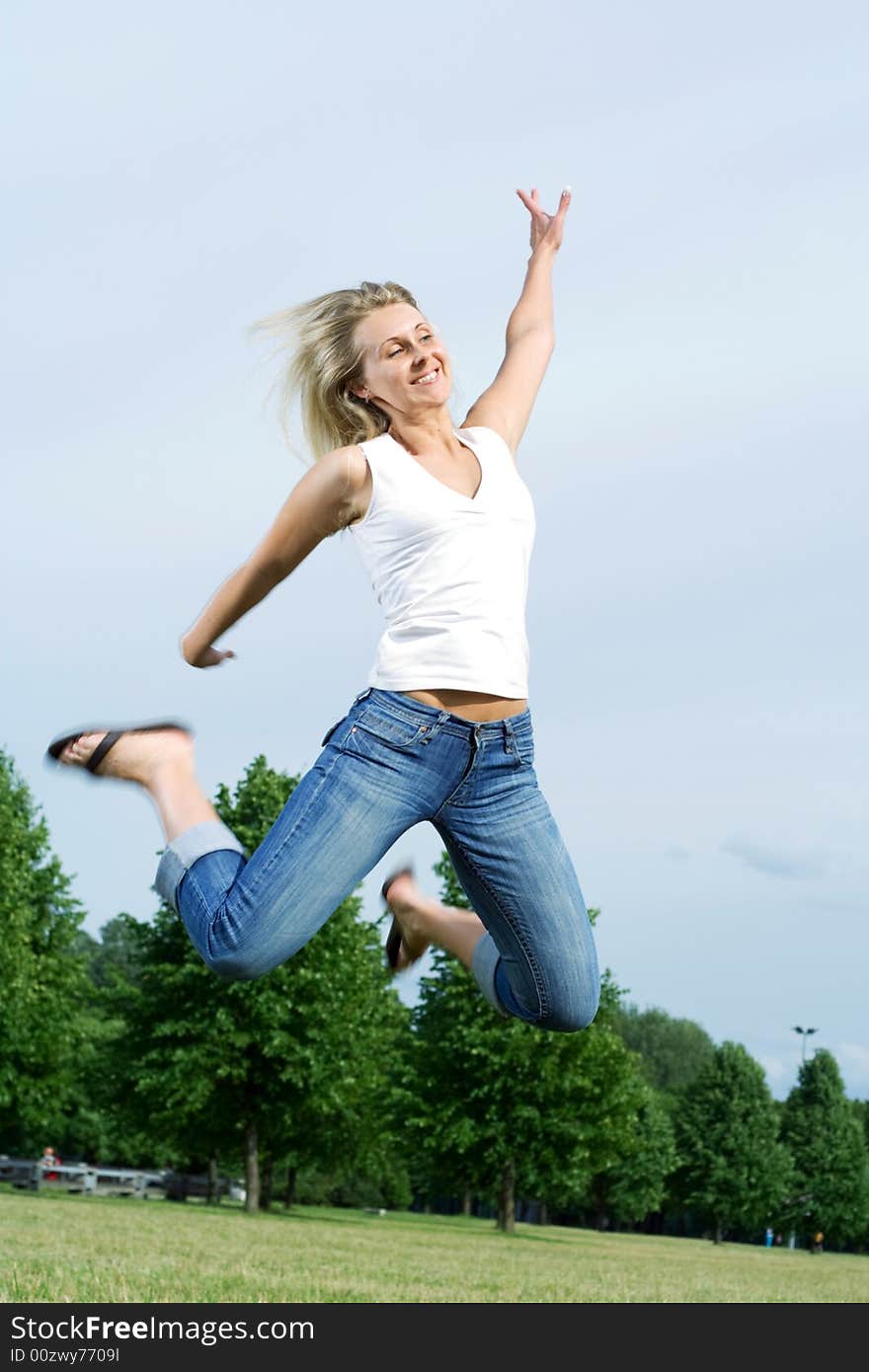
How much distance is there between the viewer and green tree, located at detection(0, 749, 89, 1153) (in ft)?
101

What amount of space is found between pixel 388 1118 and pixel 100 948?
50647 millimetres

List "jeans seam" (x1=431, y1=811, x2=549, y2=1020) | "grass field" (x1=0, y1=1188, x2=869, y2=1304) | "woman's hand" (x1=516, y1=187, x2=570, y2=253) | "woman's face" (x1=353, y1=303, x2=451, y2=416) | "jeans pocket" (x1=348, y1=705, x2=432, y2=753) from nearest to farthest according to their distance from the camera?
1. "jeans pocket" (x1=348, y1=705, x2=432, y2=753)
2. "jeans seam" (x1=431, y1=811, x2=549, y2=1020)
3. "woman's face" (x1=353, y1=303, x2=451, y2=416)
4. "woman's hand" (x1=516, y1=187, x2=570, y2=253)
5. "grass field" (x1=0, y1=1188, x2=869, y2=1304)

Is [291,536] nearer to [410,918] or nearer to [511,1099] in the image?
[410,918]

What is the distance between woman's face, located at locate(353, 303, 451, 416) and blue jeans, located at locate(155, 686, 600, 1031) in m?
1.18

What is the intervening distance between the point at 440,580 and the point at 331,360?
47.0 inches

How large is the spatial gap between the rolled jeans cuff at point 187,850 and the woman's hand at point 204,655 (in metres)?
0.59

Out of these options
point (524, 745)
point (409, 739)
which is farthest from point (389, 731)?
point (524, 745)

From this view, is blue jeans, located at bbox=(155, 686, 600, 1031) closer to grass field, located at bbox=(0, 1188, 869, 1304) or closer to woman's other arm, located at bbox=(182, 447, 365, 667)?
woman's other arm, located at bbox=(182, 447, 365, 667)

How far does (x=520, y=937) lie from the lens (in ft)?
15.6

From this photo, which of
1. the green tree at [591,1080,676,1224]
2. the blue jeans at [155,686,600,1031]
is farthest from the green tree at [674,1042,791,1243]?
the blue jeans at [155,686,600,1031]

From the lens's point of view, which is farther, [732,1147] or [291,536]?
[732,1147]

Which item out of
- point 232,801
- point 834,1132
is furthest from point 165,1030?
point 834,1132

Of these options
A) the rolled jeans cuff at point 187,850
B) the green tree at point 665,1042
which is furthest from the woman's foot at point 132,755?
the green tree at point 665,1042
